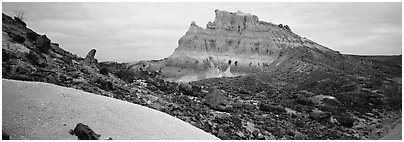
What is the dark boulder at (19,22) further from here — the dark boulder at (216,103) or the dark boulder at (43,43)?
the dark boulder at (216,103)

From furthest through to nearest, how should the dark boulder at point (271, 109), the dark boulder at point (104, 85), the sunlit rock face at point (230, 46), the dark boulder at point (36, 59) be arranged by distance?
the sunlit rock face at point (230, 46) < the dark boulder at point (271, 109) < the dark boulder at point (104, 85) < the dark boulder at point (36, 59)

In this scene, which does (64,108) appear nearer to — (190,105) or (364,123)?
(190,105)

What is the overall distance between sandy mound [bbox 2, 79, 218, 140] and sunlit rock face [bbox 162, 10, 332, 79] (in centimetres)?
4738

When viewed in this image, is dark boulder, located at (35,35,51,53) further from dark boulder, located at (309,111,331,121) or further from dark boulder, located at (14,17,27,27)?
dark boulder, located at (309,111,331,121)

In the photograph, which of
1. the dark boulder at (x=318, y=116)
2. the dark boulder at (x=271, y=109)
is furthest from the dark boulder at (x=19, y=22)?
the dark boulder at (x=318, y=116)

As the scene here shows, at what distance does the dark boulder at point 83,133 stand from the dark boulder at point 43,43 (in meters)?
8.93

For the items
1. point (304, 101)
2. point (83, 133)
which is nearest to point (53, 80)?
point (83, 133)

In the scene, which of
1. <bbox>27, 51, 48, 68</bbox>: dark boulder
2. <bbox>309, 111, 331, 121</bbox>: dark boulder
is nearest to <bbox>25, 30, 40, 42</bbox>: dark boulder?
<bbox>27, 51, 48, 68</bbox>: dark boulder

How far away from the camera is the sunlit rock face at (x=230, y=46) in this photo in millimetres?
58031

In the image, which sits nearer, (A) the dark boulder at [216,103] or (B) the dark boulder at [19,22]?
(A) the dark boulder at [216,103]

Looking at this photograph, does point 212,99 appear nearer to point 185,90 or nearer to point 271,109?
point 185,90

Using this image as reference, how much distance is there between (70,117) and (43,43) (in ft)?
27.2

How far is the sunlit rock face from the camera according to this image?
190 ft

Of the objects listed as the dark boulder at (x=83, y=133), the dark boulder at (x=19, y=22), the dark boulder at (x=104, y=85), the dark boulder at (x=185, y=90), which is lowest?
the dark boulder at (x=185, y=90)
